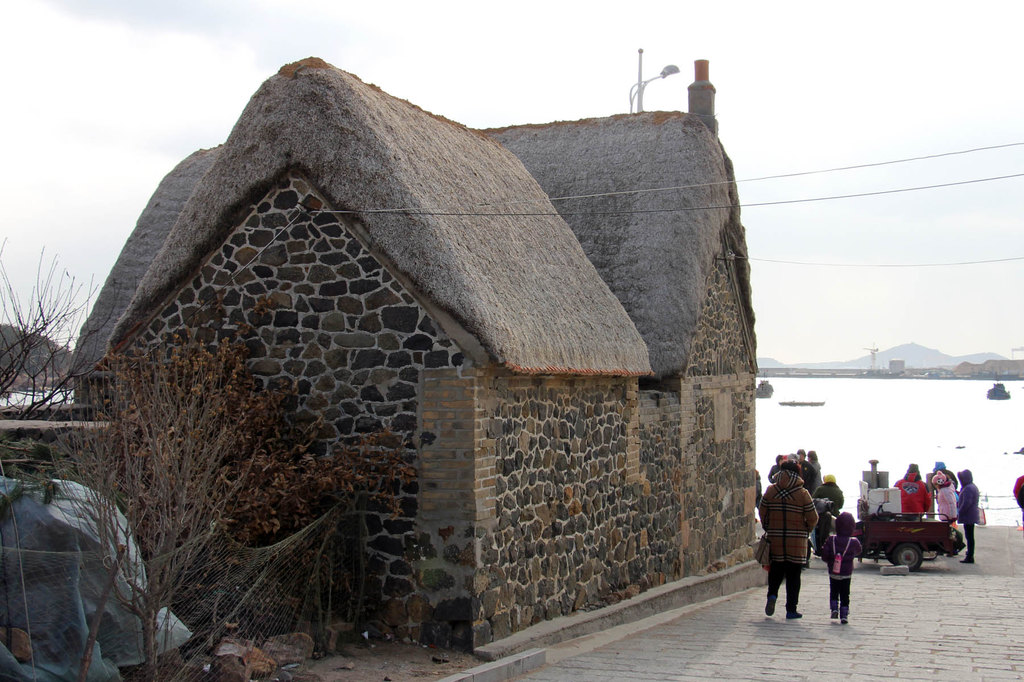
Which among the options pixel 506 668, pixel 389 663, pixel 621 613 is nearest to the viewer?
pixel 506 668

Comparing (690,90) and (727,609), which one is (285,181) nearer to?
(727,609)

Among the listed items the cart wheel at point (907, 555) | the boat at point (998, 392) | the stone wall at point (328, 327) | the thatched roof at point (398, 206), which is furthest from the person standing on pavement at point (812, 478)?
the boat at point (998, 392)

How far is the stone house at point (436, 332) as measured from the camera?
954 centimetres

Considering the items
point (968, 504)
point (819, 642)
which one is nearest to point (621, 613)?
point (819, 642)

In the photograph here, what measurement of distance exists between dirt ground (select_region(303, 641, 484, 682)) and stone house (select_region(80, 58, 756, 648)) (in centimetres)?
21

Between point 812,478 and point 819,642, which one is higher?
point 812,478

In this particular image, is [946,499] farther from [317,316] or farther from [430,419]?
[317,316]

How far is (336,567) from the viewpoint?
945 cm

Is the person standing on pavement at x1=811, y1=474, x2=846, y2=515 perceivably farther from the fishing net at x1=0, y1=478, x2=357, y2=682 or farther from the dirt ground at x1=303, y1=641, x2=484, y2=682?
the fishing net at x1=0, y1=478, x2=357, y2=682

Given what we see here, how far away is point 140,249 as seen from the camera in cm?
1586

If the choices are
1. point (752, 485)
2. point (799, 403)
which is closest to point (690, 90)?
point (752, 485)

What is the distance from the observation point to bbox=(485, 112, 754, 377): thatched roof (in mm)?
14930

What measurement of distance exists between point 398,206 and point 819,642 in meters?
5.78

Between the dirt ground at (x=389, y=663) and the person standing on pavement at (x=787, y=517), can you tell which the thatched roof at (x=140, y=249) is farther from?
the person standing on pavement at (x=787, y=517)
